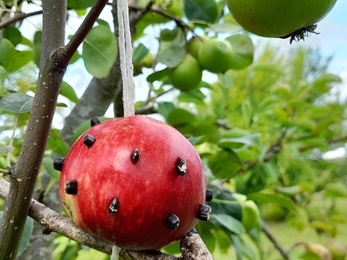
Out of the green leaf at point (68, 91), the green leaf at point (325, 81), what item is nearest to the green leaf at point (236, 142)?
the green leaf at point (68, 91)

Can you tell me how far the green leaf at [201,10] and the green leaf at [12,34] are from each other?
27 cm

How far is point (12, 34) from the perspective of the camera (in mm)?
735

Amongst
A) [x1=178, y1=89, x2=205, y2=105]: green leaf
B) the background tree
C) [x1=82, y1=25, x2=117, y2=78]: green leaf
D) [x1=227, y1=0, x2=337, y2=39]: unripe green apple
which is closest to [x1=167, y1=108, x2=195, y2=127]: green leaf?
the background tree

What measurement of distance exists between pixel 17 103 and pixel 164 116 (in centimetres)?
41

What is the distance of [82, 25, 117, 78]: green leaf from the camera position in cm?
64

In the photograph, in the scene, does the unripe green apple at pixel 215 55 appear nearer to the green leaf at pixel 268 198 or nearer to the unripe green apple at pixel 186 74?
the unripe green apple at pixel 186 74

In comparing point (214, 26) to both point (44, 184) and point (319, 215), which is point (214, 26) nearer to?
point (44, 184)

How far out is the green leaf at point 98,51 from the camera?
0.64 metres

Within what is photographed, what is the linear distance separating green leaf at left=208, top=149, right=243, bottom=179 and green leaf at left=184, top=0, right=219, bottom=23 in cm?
21

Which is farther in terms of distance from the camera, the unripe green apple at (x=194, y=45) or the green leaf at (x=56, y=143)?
the unripe green apple at (x=194, y=45)

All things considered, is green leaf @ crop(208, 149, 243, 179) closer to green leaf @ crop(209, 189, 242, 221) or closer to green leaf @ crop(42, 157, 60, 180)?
green leaf @ crop(209, 189, 242, 221)

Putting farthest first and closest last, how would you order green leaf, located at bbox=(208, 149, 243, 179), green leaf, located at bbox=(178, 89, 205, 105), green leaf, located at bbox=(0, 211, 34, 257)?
green leaf, located at bbox=(178, 89, 205, 105) < green leaf, located at bbox=(208, 149, 243, 179) < green leaf, located at bbox=(0, 211, 34, 257)

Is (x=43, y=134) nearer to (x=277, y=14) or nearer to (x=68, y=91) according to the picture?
(x=277, y=14)

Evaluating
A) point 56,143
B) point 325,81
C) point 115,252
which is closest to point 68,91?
point 56,143
